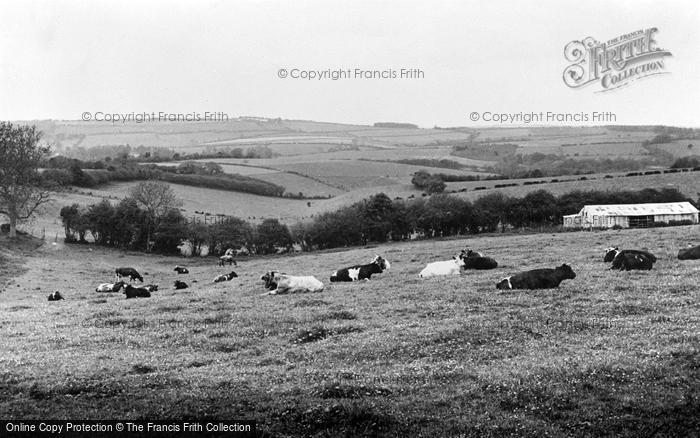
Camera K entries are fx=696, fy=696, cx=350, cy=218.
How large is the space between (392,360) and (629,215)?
236 feet

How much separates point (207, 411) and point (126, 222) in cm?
7113

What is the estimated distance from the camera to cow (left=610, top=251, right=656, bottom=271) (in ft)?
89.7

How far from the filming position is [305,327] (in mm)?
19281

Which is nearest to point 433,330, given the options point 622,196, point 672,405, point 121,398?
point 672,405

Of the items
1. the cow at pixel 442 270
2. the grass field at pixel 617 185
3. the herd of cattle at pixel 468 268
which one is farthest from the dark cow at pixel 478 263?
the grass field at pixel 617 185

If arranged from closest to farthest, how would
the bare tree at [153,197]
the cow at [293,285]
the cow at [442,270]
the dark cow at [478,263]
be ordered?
the cow at [293,285], the cow at [442,270], the dark cow at [478,263], the bare tree at [153,197]

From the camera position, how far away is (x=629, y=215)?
79688 millimetres

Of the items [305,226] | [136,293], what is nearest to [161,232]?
[305,226]

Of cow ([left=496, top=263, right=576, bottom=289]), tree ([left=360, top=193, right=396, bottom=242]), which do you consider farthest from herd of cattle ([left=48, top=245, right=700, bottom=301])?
tree ([left=360, top=193, right=396, bottom=242])

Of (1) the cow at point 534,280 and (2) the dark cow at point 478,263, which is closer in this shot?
(1) the cow at point 534,280

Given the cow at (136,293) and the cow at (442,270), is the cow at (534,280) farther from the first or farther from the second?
the cow at (136,293)

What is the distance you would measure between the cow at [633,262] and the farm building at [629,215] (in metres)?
50.9

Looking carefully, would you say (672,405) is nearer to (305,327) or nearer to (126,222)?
(305,327)

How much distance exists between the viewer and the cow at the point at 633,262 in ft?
89.7
